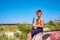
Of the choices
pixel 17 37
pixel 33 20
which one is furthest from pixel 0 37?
pixel 33 20

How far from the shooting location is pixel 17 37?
27.0ft

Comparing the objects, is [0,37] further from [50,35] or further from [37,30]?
[50,35]

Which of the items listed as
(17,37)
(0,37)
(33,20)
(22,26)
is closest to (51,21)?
(22,26)

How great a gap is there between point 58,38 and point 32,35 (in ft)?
3.64

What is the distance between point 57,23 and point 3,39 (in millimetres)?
4289

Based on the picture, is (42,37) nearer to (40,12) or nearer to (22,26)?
(40,12)

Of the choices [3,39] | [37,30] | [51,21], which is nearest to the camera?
[37,30]

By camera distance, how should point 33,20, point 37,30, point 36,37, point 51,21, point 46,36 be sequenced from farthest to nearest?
point 51,21, point 33,20, point 37,30, point 36,37, point 46,36

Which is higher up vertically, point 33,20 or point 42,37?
point 33,20

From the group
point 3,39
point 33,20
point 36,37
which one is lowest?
point 3,39

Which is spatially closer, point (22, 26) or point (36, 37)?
point (36, 37)

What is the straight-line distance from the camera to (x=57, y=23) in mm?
10727

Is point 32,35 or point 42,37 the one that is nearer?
point 42,37

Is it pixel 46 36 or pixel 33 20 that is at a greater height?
pixel 33 20
